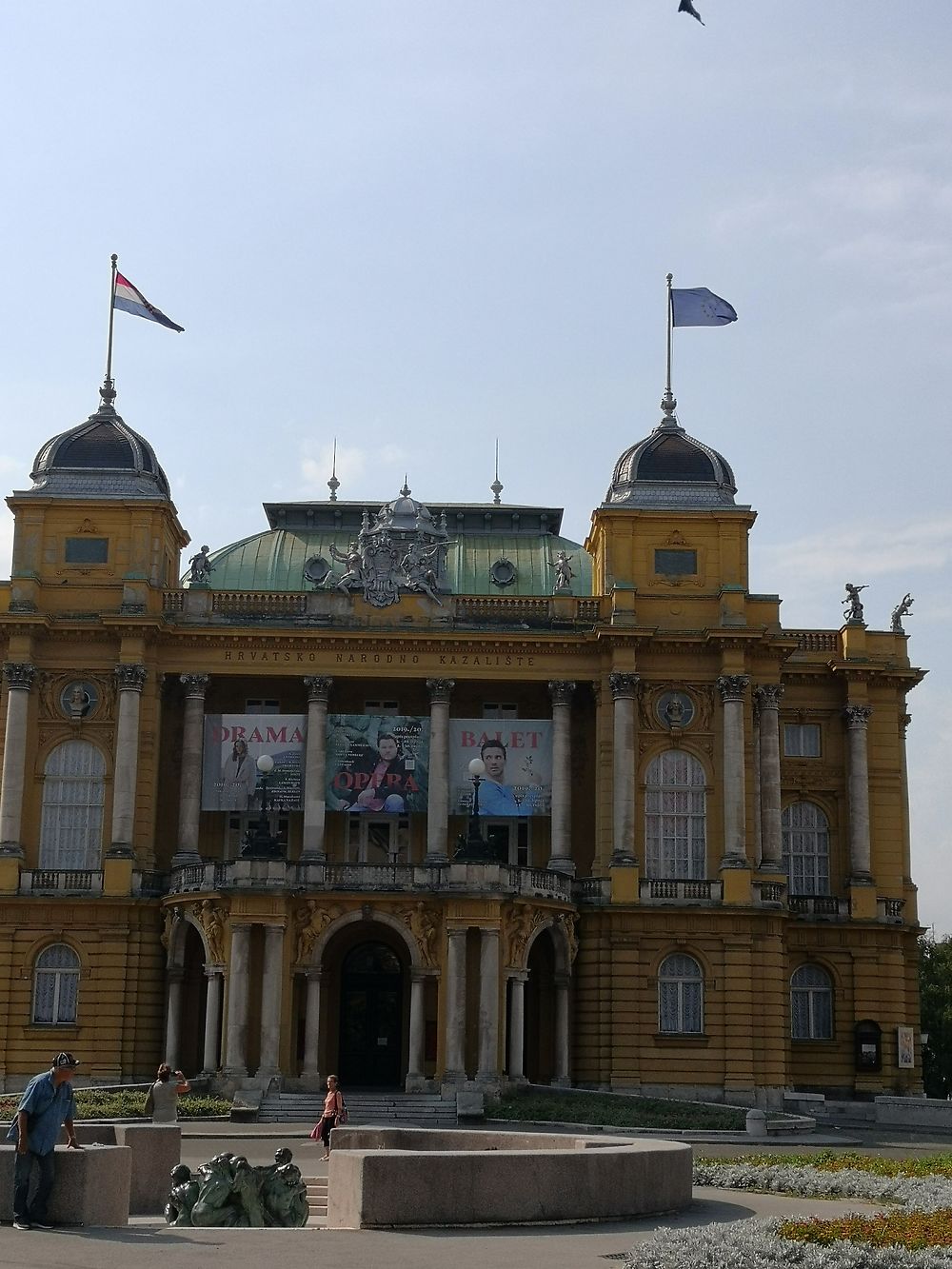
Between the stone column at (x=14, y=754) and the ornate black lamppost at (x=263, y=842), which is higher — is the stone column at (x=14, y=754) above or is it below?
above

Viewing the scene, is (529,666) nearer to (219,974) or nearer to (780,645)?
(780,645)

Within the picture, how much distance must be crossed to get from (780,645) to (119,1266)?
1789 inches

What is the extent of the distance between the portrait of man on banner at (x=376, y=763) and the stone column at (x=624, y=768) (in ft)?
20.3

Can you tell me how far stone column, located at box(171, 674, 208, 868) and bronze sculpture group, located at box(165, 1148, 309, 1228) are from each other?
1408 inches

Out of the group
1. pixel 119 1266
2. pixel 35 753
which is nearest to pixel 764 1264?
pixel 119 1266

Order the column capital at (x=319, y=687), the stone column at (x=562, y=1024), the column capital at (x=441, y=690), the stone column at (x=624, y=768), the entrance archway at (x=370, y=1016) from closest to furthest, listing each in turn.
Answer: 1. the stone column at (x=562, y=1024)
2. the entrance archway at (x=370, y=1016)
3. the stone column at (x=624, y=768)
4. the column capital at (x=319, y=687)
5. the column capital at (x=441, y=690)

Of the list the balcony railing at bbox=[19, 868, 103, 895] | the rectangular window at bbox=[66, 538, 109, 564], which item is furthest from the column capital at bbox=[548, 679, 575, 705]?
the balcony railing at bbox=[19, 868, 103, 895]

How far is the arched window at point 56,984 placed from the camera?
2287 inches

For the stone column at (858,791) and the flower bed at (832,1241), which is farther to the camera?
→ the stone column at (858,791)

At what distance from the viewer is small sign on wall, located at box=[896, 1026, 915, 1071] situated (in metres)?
62.4

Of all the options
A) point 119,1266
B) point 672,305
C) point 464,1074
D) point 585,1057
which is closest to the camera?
point 119,1266

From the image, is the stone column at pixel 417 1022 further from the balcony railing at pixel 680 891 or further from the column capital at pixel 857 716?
the column capital at pixel 857 716

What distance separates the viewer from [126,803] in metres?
58.7

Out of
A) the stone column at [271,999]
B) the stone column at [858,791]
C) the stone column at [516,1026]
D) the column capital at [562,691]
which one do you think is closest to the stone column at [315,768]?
the stone column at [271,999]
